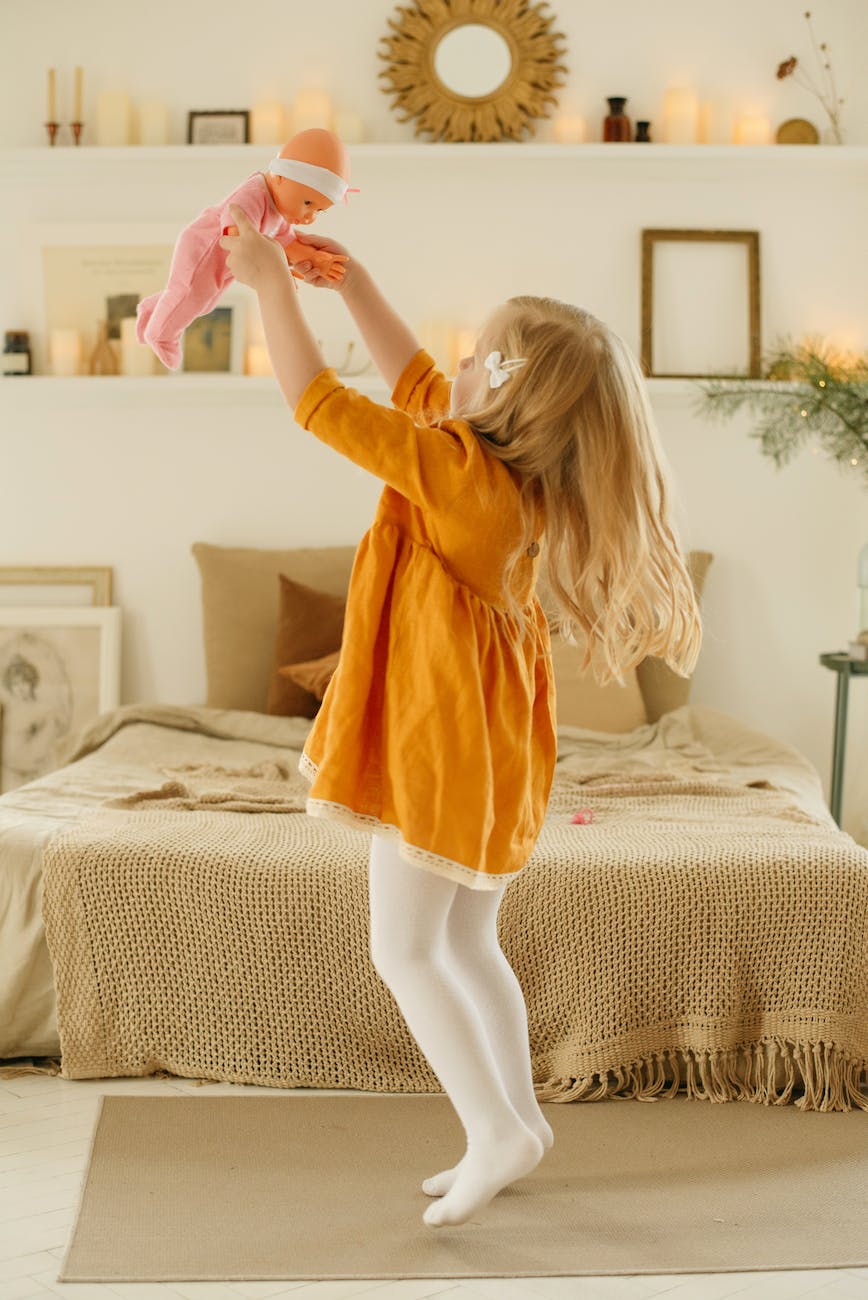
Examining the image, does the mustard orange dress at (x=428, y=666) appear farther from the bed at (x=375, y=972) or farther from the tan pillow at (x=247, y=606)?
the tan pillow at (x=247, y=606)

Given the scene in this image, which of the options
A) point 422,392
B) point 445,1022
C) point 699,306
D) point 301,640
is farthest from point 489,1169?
point 699,306

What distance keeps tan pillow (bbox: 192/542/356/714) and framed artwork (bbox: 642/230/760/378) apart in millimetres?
1066

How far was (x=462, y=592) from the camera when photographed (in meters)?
1.68

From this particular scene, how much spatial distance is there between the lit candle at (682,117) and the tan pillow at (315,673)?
1672 millimetres

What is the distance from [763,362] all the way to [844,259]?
0.38 metres

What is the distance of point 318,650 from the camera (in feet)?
12.0

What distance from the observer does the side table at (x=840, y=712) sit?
365 cm

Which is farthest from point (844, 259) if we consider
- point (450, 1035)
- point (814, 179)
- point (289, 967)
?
point (450, 1035)

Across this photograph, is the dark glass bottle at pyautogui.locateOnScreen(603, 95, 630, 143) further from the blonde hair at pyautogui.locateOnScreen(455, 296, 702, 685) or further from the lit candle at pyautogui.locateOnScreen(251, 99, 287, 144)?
the blonde hair at pyautogui.locateOnScreen(455, 296, 702, 685)

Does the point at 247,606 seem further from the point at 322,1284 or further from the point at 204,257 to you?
the point at 322,1284

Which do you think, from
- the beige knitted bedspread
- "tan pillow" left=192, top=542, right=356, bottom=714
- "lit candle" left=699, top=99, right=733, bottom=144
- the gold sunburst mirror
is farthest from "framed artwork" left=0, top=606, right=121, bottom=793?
"lit candle" left=699, top=99, right=733, bottom=144

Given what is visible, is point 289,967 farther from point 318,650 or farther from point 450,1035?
point 318,650

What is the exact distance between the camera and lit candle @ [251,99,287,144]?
12.9 ft

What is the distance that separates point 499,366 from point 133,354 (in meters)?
2.48
